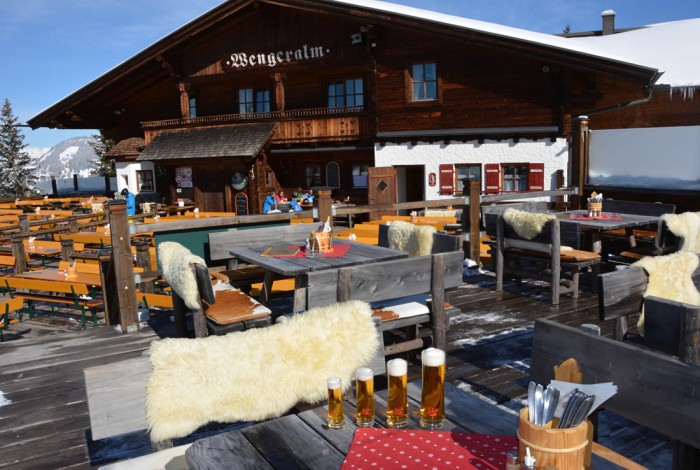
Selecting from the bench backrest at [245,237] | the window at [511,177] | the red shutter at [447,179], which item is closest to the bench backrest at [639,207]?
the bench backrest at [245,237]

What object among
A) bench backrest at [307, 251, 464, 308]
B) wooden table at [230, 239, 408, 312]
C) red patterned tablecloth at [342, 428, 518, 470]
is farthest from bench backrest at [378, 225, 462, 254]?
red patterned tablecloth at [342, 428, 518, 470]

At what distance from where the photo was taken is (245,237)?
607 cm

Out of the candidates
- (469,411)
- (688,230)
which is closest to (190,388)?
(469,411)

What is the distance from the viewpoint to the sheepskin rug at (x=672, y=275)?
3611mm

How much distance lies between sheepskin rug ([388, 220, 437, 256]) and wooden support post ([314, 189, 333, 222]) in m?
1.35

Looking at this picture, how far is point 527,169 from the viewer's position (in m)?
16.8

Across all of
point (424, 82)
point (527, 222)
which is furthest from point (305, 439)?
point (424, 82)

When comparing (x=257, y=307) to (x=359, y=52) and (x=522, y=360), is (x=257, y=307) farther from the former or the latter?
(x=359, y=52)

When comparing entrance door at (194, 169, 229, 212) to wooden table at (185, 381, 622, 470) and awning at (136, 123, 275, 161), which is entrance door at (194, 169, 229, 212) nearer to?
awning at (136, 123, 275, 161)

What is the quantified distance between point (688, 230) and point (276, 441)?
548cm

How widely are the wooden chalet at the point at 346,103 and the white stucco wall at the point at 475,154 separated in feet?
0.11

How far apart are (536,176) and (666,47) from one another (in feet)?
30.1

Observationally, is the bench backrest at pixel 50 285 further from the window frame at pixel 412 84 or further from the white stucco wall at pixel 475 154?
the window frame at pixel 412 84

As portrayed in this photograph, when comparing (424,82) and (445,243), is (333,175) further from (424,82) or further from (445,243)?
(445,243)
